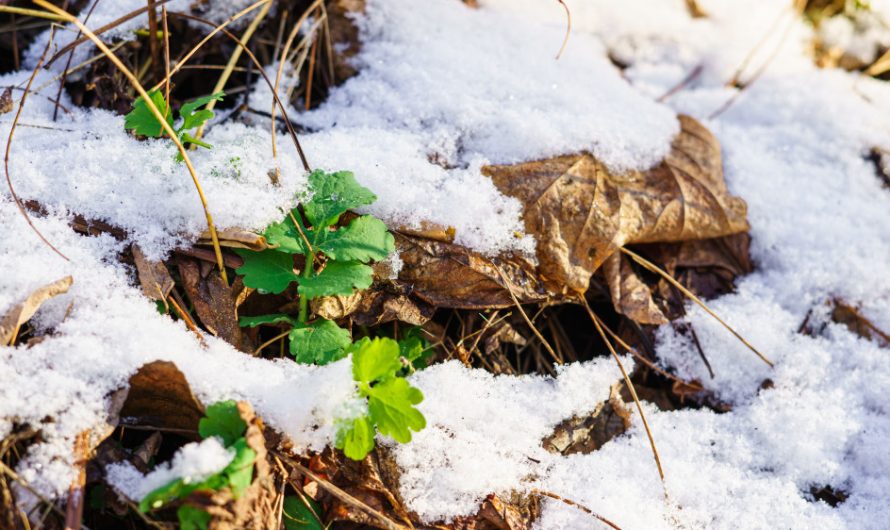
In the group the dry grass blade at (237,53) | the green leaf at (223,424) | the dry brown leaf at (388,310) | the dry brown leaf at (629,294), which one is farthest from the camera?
the dry grass blade at (237,53)

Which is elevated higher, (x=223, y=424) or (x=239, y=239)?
(x=239, y=239)

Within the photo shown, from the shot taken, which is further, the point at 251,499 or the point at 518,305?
the point at 518,305

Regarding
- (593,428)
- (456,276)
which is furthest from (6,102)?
(593,428)

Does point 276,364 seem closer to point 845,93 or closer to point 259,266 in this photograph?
point 259,266

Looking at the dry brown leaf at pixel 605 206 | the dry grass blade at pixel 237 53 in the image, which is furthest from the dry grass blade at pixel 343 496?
the dry grass blade at pixel 237 53

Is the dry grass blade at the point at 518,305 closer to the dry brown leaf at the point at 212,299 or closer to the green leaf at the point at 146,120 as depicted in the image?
the dry brown leaf at the point at 212,299

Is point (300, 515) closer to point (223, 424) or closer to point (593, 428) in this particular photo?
point (223, 424)
